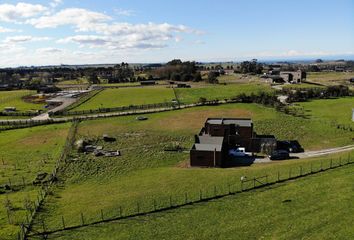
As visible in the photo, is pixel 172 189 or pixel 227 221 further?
pixel 172 189

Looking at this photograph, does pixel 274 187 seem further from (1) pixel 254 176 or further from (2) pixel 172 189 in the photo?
(2) pixel 172 189

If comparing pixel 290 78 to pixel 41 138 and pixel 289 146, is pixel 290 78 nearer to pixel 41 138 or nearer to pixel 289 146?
pixel 289 146

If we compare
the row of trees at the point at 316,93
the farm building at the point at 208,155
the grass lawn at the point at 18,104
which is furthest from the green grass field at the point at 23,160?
the row of trees at the point at 316,93

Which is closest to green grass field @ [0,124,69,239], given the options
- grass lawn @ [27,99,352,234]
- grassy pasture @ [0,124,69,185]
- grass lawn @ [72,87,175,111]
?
grassy pasture @ [0,124,69,185]

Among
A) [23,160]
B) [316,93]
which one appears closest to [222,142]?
[23,160]

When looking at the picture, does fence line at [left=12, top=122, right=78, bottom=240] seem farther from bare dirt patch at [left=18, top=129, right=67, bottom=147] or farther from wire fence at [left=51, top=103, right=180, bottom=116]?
wire fence at [left=51, top=103, right=180, bottom=116]

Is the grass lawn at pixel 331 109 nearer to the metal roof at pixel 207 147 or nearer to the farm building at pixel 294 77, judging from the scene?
the metal roof at pixel 207 147

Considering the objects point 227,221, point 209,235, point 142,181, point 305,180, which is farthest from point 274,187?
point 142,181
